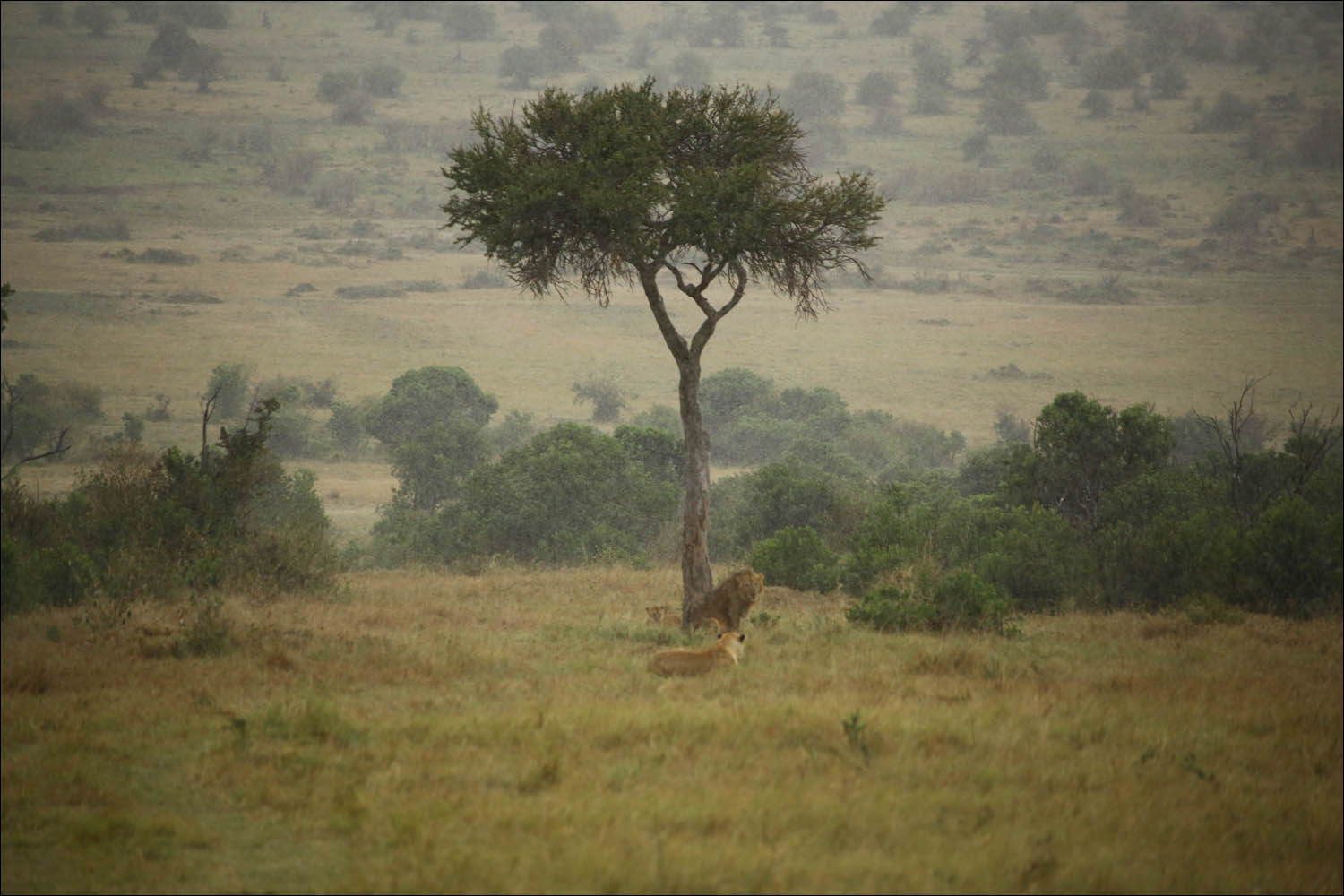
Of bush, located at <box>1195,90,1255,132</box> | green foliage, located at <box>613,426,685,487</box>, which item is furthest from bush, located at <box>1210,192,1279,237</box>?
green foliage, located at <box>613,426,685,487</box>

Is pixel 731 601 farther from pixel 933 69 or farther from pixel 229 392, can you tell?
pixel 933 69

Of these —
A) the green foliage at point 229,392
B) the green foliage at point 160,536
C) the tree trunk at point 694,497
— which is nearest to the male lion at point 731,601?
the tree trunk at point 694,497

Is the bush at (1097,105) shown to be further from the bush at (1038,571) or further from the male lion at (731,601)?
the male lion at (731,601)

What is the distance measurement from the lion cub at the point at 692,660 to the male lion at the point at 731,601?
5.11 ft

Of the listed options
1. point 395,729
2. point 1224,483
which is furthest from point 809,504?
point 395,729

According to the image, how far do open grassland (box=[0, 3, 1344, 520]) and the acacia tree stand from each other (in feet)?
62.8

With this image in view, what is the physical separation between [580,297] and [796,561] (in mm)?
51504

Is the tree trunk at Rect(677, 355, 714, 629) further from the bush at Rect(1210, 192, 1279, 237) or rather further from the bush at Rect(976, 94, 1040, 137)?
the bush at Rect(976, 94, 1040, 137)

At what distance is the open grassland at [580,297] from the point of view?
5078cm

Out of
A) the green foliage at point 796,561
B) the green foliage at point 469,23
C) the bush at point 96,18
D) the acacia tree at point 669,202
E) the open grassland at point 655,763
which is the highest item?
the green foliage at point 469,23

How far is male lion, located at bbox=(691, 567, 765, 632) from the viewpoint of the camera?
12.2 m

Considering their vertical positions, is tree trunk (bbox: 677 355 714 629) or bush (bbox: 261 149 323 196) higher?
bush (bbox: 261 149 323 196)

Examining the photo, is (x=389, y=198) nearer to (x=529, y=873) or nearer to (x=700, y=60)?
(x=700, y=60)

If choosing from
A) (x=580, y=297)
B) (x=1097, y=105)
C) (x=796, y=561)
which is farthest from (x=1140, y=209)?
(x=796, y=561)
